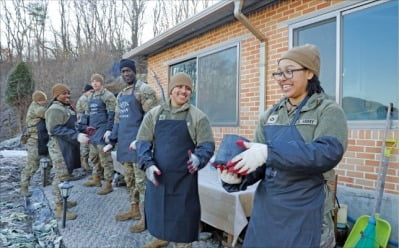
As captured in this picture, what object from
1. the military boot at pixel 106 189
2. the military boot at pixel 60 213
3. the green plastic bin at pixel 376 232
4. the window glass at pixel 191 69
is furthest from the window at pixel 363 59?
the military boot at pixel 106 189

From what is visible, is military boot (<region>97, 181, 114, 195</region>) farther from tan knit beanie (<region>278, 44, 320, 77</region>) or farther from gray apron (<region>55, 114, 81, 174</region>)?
tan knit beanie (<region>278, 44, 320, 77</region>)

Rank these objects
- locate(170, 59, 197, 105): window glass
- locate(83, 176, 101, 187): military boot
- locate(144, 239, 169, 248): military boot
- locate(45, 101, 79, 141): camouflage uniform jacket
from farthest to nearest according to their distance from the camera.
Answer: locate(170, 59, 197, 105): window glass
locate(83, 176, 101, 187): military boot
locate(45, 101, 79, 141): camouflage uniform jacket
locate(144, 239, 169, 248): military boot

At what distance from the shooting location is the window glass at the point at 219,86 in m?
5.24

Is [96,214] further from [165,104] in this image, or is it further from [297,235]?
[297,235]

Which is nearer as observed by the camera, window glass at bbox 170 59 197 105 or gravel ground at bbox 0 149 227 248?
gravel ground at bbox 0 149 227 248

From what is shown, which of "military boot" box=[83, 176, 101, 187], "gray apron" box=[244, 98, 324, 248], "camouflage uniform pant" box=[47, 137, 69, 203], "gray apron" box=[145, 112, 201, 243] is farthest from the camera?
"military boot" box=[83, 176, 101, 187]

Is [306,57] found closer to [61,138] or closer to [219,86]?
[61,138]

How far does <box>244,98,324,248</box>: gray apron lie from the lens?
61.7 inches

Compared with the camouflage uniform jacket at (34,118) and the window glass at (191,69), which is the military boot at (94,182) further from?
the window glass at (191,69)

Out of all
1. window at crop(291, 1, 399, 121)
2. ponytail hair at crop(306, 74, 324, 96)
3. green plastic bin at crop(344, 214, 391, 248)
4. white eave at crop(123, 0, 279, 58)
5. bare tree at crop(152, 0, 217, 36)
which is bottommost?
green plastic bin at crop(344, 214, 391, 248)

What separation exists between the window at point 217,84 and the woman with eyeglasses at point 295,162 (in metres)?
3.40

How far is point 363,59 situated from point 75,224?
12.1 ft

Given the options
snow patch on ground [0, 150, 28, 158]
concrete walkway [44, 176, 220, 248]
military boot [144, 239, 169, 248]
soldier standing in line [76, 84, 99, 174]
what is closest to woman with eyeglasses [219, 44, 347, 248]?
military boot [144, 239, 169, 248]

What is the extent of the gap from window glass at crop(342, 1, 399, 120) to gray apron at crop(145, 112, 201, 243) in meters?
1.80
